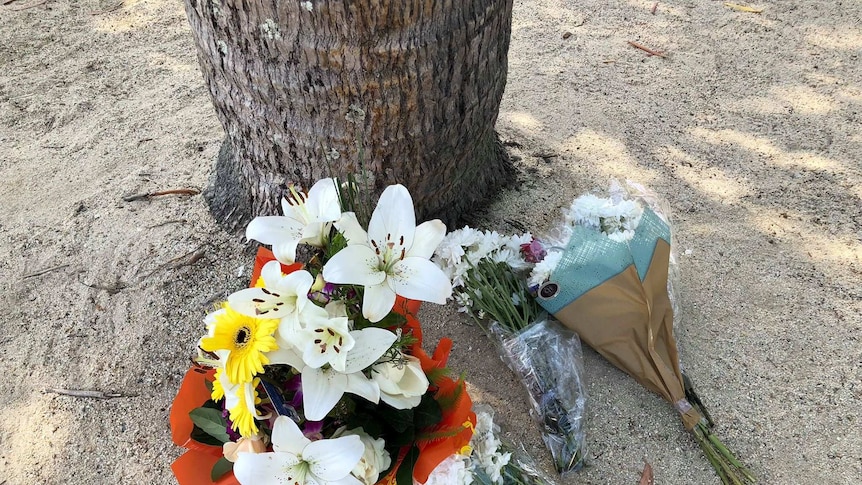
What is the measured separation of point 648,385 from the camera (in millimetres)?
1979

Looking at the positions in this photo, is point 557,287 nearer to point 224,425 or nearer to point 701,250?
point 701,250

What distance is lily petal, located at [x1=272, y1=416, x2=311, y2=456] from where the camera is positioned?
105 centimetres

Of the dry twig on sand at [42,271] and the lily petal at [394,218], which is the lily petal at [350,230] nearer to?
the lily petal at [394,218]

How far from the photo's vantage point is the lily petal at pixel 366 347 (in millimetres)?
1064

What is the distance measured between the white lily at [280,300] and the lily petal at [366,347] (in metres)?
0.11

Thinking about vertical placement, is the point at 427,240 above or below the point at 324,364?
above

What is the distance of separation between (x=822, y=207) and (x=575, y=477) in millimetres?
1736

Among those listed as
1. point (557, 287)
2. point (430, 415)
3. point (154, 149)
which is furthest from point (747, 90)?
point (154, 149)

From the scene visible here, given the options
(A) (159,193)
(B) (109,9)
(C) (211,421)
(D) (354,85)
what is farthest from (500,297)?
(B) (109,9)

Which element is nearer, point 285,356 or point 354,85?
point 285,356

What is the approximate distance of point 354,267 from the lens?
1.05 meters

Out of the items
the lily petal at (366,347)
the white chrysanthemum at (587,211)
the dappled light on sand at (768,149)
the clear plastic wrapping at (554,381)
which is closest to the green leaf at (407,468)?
the lily petal at (366,347)

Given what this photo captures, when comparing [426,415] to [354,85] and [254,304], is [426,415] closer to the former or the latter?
[254,304]

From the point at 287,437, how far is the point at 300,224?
389mm
